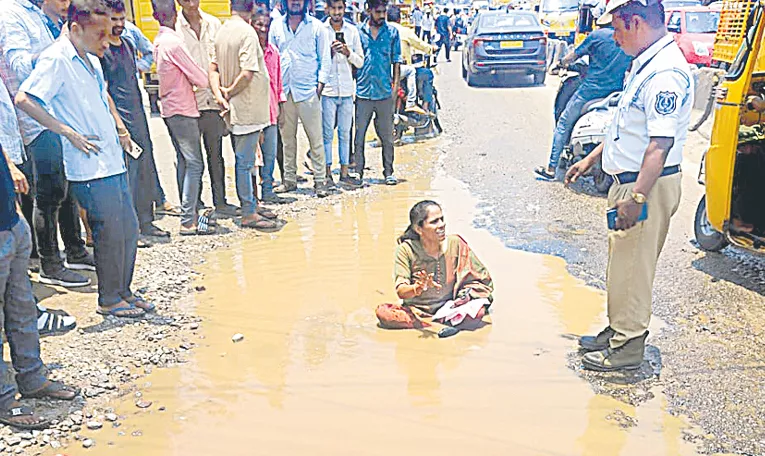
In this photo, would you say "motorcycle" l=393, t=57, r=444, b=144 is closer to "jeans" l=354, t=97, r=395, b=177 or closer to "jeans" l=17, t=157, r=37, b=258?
"jeans" l=354, t=97, r=395, b=177

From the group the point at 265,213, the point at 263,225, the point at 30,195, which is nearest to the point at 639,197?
the point at 263,225

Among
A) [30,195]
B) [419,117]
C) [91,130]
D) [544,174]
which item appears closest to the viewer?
[91,130]

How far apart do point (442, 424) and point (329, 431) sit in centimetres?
60

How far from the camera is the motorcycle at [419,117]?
1115 centimetres

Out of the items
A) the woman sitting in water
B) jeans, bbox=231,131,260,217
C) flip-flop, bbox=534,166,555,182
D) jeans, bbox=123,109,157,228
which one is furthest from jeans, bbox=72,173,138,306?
flip-flop, bbox=534,166,555,182

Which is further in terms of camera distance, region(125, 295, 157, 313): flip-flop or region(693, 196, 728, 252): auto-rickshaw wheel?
region(693, 196, 728, 252): auto-rickshaw wheel

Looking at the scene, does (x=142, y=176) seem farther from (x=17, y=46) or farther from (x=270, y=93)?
(x=17, y=46)

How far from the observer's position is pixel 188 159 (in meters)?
6.72

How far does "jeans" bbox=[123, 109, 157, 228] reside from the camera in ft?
21.4

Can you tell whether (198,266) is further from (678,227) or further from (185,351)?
(678,227)

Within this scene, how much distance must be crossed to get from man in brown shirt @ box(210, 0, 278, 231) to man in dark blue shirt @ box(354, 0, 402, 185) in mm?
1725

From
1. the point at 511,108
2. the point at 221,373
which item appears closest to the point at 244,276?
the point at 221,373

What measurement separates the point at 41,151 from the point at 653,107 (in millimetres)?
4414

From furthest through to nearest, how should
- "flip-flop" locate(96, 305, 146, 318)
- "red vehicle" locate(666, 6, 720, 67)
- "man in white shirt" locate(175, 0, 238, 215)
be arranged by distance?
"red vehicle" locate(666, 6, 720, 67) < "man in white shirt" locate(175, 0, 238, 215) < "flip-flop" locate(96, 305, 146, 318)
